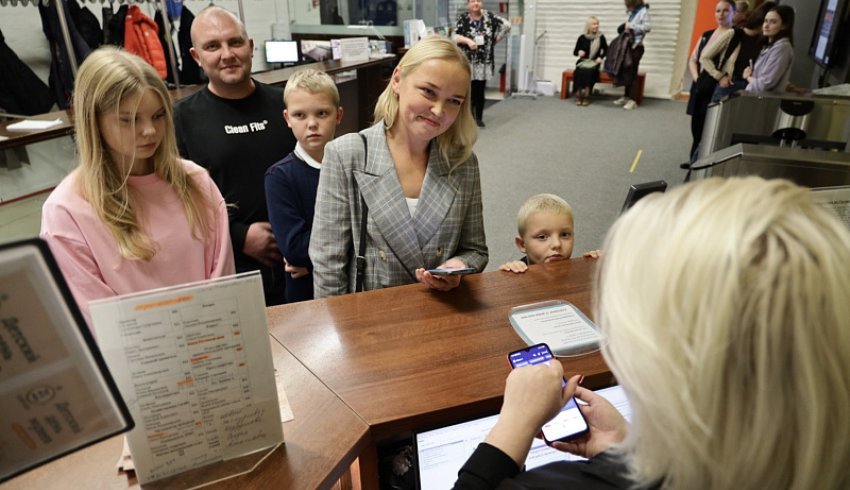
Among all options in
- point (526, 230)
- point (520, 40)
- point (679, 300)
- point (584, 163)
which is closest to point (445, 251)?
point (526, 230)

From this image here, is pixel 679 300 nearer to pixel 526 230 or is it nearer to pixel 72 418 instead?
pixel 72 418

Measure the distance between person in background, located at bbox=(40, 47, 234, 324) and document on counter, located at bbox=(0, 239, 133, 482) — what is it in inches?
26.7

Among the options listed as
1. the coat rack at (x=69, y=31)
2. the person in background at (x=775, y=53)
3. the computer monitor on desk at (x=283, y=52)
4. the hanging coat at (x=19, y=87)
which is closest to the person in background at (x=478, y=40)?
the computer monitor on desk at (x=283, y=52)

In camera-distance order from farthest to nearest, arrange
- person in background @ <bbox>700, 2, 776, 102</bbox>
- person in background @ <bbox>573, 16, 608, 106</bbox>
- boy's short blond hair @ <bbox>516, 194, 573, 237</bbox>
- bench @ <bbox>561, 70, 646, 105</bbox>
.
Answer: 1. bench @ <bbox>561, 70, 646, 105</bbox>
2. person in background @ <bbox>573, 16, 608, 106</bbox>
3. person in background @ <bbox>700, 2, 776, 102</bbox>
4. boy's short blond hair @ <bbox>516, 194, 573, 237</bbox>

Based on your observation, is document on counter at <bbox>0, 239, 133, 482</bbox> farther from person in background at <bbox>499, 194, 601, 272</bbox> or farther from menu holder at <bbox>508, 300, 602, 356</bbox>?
person in background at <bbox>499, 194, 601, 272</bbox>

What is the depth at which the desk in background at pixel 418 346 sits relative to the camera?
3.38 feet

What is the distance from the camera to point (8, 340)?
0.58m

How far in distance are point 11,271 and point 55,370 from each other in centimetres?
14

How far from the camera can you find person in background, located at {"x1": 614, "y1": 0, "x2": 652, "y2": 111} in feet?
24.3

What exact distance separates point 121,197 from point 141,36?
4.50 meters

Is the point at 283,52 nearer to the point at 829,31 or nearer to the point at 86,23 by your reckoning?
the point at 86,23

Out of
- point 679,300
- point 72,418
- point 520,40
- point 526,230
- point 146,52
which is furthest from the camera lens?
point 520,40

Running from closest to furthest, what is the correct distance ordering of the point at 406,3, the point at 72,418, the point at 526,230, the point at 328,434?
1. the point at 72,418
2. the point at 328,434
3. the point at 526,230
4. the point at 406,3

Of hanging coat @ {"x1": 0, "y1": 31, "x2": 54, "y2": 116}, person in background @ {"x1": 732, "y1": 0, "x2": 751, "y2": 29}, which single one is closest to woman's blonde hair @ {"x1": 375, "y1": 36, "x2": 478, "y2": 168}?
hanging coat @ {"x1": 0, "y1": 31, "x2": 54, "y2": 116}
